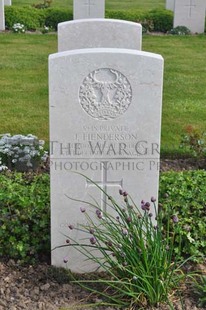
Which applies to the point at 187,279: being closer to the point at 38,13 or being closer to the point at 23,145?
the point at 23,145

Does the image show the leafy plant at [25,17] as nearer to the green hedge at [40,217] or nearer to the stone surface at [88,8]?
the stone surface at [88,8]

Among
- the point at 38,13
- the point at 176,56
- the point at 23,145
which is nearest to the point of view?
the point at 23,145

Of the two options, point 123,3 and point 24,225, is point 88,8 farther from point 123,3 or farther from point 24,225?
point 24,225

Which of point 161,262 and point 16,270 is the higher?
point 161,262

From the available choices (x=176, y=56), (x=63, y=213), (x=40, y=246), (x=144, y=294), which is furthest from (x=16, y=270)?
(x=176, y=56)

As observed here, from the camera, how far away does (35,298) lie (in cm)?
371

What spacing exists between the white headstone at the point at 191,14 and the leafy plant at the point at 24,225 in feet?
35.8

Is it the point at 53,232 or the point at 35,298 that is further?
the point at 53,232

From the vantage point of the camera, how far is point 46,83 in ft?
29.8

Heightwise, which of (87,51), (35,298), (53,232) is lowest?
(35,298)

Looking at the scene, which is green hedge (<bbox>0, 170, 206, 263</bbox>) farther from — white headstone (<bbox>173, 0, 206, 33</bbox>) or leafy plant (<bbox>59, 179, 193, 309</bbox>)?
white headstone (<bbox>173, 0, 206, 33</bbox>)

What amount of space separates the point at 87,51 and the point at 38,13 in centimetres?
1143

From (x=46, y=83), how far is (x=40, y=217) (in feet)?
16.7

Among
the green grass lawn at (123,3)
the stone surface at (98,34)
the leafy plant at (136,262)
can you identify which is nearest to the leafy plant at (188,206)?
the leafy plant at (136,262)
